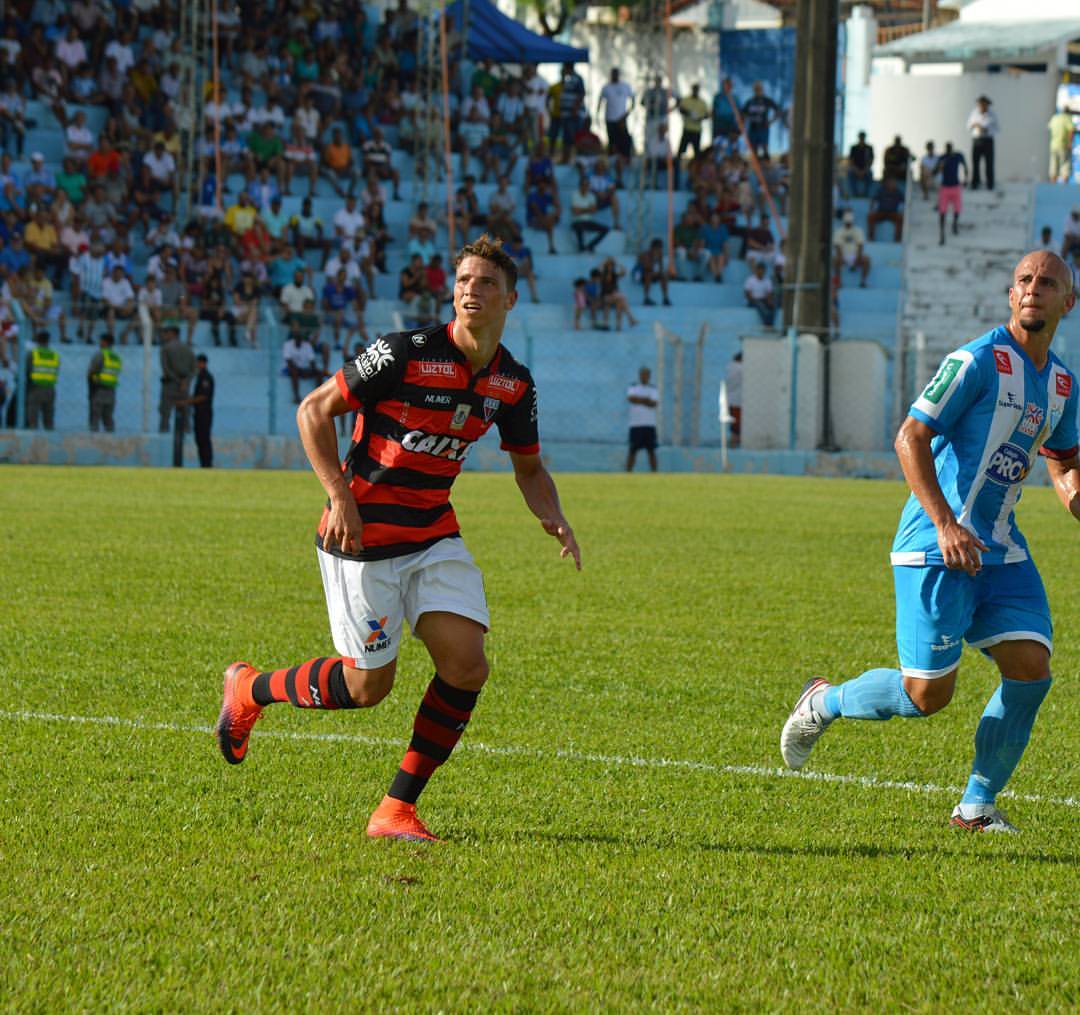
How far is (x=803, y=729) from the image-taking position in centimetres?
632

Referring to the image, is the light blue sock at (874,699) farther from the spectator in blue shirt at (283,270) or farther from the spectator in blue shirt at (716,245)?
the spectator in blue shirt at (716,245)

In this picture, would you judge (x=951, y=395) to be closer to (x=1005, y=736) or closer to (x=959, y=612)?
(x=959, y=612)

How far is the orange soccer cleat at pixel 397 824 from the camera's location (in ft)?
17.4

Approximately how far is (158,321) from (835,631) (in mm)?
16495

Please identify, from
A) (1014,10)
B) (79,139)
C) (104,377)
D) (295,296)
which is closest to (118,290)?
(104,377)

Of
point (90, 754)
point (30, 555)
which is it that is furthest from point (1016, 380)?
point (30, 555)

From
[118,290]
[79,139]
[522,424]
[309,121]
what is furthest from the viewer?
[309,121]

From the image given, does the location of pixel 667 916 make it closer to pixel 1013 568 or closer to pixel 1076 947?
pixel 1076 947

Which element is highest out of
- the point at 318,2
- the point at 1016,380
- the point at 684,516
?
the point at 318,2

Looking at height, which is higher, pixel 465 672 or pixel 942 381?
pixel 942 381

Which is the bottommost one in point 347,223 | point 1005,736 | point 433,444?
point 1005,736

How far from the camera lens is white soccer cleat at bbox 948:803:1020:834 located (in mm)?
5695

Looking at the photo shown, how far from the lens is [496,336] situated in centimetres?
549

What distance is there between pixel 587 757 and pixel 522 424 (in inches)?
61.0
